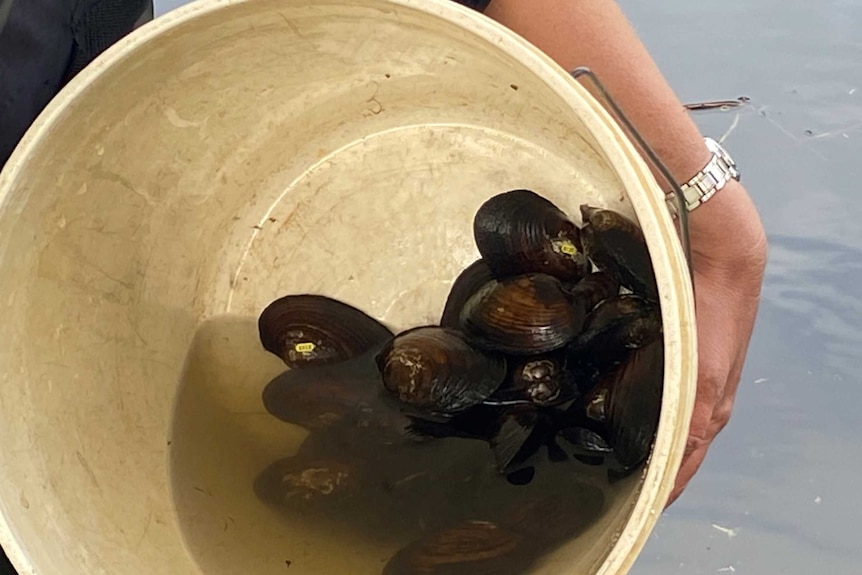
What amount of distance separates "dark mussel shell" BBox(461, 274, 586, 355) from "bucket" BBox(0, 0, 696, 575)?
0.31ft

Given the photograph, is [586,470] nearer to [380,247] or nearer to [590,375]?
[590,375]

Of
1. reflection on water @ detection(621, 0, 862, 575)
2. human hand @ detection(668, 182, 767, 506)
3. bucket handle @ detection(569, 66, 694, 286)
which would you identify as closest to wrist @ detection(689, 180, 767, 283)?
human hand @ detection(668, 182, 767, 506)

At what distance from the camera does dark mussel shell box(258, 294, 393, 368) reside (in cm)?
76

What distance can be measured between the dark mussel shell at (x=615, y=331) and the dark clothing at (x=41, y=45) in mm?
416

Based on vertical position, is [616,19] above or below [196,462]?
above

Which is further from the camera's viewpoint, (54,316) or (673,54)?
(673,54)

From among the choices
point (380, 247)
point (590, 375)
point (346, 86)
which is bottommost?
point (590, 375)

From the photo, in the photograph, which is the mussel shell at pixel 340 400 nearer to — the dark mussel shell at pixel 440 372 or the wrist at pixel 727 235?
the dark mussel shell at pixel 440 372

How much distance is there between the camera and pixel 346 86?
2.53 feet

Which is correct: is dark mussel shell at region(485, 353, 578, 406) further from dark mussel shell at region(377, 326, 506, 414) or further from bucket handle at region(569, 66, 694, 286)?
bucket handle at region(569, 66, 694, 286)

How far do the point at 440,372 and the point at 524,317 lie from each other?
77 mm

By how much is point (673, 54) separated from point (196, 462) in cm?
88

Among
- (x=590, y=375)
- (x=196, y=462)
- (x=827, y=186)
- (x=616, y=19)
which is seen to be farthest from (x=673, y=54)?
(x=196, y=462)

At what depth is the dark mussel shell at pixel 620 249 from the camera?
0.67m
